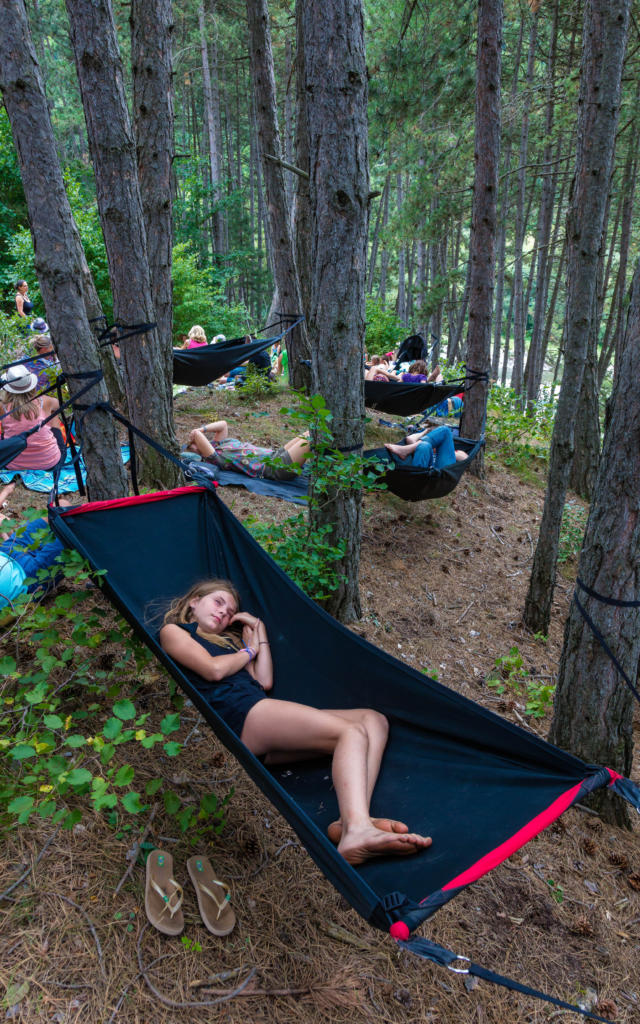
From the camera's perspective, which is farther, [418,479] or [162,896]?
[418,479]

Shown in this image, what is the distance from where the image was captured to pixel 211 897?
141cm

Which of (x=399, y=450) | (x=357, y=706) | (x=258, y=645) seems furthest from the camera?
(x=399, y=450)

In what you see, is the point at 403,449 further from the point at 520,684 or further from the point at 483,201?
the point at 483,201

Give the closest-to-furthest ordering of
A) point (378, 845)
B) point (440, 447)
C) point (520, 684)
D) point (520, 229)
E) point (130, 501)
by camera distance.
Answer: point (378, 845) < point (130, 501) < point (520, 684) < point (440, 447) < point (520, 229)

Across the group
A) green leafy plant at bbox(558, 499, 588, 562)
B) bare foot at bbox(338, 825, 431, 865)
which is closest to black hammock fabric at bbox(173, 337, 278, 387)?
green leafy plant at bbox(558, 499, 588, 562)

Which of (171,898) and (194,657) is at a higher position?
(194,657)

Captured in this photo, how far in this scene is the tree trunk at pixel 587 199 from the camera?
3137mm

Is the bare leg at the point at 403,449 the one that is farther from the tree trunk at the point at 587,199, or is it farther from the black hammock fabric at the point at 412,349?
the black hammock fabric at the point at 412,349

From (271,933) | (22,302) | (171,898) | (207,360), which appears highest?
(22,302)

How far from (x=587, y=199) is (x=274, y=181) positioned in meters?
3.01

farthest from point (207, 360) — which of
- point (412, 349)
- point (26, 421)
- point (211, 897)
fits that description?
point (412, 349)

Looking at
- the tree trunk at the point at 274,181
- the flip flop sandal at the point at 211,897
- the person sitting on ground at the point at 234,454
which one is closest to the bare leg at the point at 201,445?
the person sitting on ground at the point at 234,454

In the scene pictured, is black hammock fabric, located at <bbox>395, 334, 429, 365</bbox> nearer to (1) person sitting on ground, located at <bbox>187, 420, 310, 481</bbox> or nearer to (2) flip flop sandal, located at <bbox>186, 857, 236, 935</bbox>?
(1) person sitting on ground, located at <bbox>187, 420, 310, 481</bbox>

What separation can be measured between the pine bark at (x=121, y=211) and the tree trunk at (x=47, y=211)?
37 centimetres
